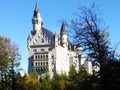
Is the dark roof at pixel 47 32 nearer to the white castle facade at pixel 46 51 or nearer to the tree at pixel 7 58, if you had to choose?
the white castle facade at pixel 46 51

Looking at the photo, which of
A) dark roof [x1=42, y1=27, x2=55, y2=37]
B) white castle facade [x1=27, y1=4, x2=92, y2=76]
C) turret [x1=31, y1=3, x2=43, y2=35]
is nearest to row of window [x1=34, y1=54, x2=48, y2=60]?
white castle facade [x1=27, y1=4, x2=92, y2=76]

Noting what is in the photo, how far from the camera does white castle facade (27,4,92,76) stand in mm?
113625

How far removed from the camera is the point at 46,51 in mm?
115312

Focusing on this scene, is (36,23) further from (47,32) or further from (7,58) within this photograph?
(7,58)

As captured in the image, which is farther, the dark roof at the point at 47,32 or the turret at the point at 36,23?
the turret at the point at 36,23

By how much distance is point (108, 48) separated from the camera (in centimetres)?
3002

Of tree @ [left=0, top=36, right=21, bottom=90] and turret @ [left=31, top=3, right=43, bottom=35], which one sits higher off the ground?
turret @ [left=31, top=3, right=43, bottom=35]

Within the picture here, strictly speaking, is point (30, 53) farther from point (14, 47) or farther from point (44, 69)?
point (14, 47)

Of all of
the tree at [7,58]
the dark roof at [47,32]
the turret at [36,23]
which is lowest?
the tree at [7,58]

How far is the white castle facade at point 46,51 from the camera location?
11362cm

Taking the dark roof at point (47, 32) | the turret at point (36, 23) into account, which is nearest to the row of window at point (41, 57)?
the dark roof at point (47, 32)

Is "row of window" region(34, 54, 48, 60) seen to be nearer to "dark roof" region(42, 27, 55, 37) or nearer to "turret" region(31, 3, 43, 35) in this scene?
"dark roof" region(42, 27, 55, 37)

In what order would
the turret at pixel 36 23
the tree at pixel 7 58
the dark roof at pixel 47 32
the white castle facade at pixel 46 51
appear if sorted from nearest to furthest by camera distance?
the tree at pixel 7 58
the white castle facade at pixel 46 51
the dark roof at pixel 47 32
the turret at pixel 36 23

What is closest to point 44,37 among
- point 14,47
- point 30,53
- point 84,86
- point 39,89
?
point 30,53
